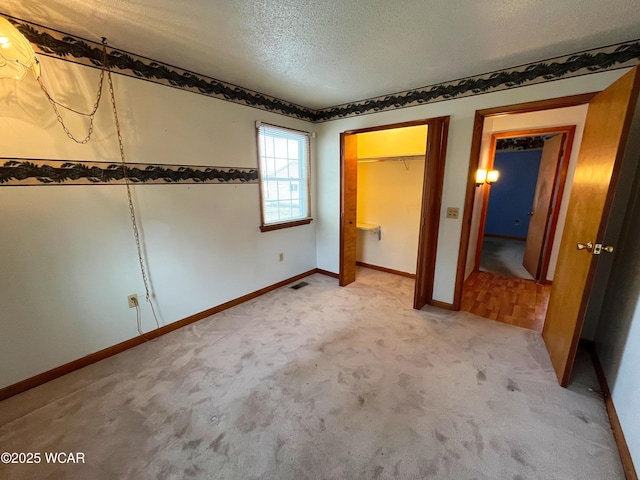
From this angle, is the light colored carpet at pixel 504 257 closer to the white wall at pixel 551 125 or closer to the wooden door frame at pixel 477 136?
the white wall at pixel 551 125

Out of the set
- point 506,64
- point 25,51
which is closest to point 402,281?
point 506,64

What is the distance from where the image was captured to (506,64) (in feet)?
7.06

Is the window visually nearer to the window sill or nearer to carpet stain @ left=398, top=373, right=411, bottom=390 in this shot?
the window sill

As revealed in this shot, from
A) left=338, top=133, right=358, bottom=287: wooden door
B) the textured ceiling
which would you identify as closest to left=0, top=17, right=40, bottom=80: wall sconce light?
the textured ceiling

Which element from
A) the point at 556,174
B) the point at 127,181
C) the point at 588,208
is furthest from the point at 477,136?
the point at 127,181

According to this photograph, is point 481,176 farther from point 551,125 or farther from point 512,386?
point 512,386

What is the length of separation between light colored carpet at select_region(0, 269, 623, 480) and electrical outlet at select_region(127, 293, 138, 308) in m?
0.38

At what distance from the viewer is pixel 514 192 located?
617 centimetres

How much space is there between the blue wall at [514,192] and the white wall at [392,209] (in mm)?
4072

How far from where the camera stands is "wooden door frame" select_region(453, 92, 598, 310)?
6.72 ft

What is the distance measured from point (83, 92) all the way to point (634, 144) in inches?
156

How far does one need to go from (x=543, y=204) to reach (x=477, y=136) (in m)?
2.10

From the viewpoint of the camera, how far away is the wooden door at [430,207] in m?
2.57

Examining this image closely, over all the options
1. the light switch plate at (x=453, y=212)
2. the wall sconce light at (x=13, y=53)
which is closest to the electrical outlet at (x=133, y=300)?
the wall sconce light at (x=13, y=53)
